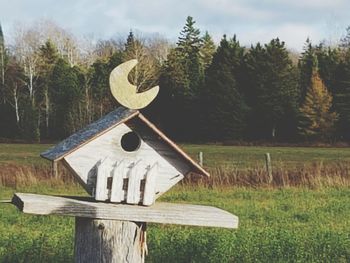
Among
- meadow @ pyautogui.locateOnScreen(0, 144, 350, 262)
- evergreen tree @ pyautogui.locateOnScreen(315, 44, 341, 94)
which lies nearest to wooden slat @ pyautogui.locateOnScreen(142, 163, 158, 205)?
meadow @ pyautogui.locateOnScreen(0, 144, 350, 262)

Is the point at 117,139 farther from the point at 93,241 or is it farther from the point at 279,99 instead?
the point at 279,99

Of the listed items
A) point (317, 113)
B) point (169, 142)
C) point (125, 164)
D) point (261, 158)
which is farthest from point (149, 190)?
point (317, 113)

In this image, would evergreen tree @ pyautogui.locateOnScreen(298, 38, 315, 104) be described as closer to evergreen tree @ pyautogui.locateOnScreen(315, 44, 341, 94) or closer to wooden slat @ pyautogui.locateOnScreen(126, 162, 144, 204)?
evergreen tree @ pyautogui.locateOnScreen(315, 44, 341, 94)

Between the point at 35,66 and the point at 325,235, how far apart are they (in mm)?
60086

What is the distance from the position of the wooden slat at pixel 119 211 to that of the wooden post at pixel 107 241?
85 millimetres

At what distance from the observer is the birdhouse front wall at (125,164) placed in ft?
14.1

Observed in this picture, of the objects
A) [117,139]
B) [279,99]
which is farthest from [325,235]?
[279,99]

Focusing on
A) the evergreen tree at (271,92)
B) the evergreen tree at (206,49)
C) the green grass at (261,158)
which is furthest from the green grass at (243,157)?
the evergreen tree at (206,49)

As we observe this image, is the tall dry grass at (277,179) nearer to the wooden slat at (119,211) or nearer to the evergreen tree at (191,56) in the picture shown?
the wooden slat at (119,211)

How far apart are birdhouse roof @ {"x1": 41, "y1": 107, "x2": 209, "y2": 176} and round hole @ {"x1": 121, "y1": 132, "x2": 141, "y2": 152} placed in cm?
14

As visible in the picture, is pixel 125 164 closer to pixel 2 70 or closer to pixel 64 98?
pixel 64 98

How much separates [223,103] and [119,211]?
53.4 metres

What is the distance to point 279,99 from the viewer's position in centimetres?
5753

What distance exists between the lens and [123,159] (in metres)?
4.42
